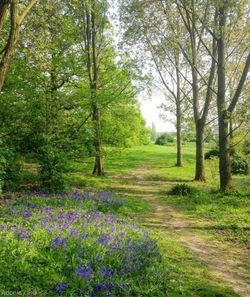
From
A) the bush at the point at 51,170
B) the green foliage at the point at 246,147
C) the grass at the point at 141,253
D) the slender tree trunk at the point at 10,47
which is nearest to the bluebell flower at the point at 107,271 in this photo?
the grass at the point at 141,253

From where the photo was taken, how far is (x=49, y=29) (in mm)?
14648

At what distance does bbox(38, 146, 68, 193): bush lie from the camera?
13.0 meters

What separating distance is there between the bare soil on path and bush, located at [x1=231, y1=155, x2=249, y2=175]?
1416cm

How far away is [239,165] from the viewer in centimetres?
2716

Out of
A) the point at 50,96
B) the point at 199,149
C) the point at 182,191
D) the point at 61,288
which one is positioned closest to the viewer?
the point at 61,288

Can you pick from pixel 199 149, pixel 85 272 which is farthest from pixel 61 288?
pixel 199 149

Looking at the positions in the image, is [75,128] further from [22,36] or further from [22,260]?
[22,260]

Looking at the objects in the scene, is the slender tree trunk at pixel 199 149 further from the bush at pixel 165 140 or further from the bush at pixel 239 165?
the bush at pixel 165 140

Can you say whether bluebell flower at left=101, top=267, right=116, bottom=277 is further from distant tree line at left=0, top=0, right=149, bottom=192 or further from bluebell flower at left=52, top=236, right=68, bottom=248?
distant tree line at left=0, top=0, right=149, bottom=192

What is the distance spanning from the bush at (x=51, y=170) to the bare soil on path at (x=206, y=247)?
3.64 metres

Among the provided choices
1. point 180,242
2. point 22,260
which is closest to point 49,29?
point 180,242

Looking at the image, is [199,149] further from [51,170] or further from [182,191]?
[51,170]

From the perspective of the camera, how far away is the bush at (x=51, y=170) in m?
13.0

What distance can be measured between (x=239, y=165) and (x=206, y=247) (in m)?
19.8
